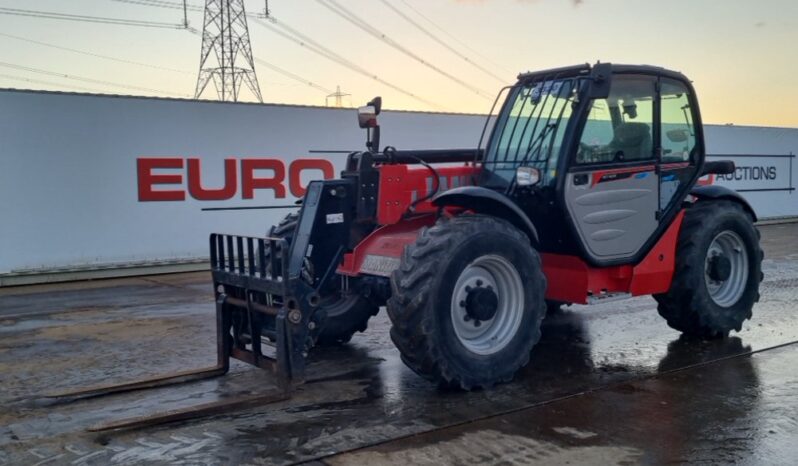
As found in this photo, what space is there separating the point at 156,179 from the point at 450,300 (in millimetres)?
9441

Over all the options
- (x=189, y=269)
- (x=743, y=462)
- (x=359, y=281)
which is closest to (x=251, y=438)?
(x=359, y=281)

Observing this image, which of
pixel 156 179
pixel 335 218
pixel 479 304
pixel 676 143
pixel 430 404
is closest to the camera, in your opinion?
pixel 430 404

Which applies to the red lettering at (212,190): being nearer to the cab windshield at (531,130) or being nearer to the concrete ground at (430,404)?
the concrete ground at (430,404)

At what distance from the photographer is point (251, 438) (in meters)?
4.80

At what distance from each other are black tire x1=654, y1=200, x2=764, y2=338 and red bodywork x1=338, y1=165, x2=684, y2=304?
0.10 meters

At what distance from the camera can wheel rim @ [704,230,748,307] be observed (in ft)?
24.7

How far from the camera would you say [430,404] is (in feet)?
17.9

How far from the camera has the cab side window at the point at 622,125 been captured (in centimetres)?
655

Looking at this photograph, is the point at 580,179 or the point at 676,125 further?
the point at 676,125

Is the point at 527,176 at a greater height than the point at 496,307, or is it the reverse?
the point at 527,176

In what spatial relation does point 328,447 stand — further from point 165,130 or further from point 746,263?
point 165,130

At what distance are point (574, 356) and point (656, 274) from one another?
102 cm

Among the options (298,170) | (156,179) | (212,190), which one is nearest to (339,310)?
(156,179)

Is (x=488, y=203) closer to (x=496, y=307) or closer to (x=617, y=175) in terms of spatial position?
(x=496, y=307)
